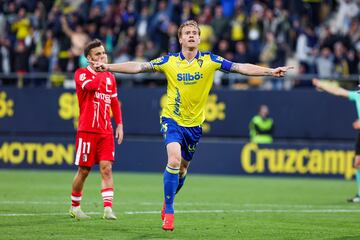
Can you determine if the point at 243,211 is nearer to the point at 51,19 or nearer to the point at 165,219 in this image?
the point at 165,219

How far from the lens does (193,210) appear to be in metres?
13.7

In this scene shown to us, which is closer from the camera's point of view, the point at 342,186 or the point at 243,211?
the point at 243,211

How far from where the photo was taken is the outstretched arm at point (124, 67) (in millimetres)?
10406

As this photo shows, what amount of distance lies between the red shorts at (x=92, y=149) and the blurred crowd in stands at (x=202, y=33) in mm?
12009

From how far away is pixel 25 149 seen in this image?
25.2 metres

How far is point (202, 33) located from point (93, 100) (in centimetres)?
1307

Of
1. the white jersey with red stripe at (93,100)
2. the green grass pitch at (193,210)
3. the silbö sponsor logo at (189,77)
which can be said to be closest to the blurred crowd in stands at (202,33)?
the green grass pitch at (193,210)

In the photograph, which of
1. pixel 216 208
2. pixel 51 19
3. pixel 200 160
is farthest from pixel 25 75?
pixel 216 208

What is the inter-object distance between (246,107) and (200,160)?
197 cm

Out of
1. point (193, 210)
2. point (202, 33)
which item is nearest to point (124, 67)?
point (193, 210)

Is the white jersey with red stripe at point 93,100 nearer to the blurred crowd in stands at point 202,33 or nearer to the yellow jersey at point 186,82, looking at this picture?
the yellow jersey at point 186,82

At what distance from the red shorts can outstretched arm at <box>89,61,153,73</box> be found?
1706 mm

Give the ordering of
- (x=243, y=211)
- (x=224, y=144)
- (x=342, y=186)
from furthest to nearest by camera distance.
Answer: (x=224, y=144) → (x=342, y=186) → (x=243, y=211)

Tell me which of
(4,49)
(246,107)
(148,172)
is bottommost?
(148,172)
